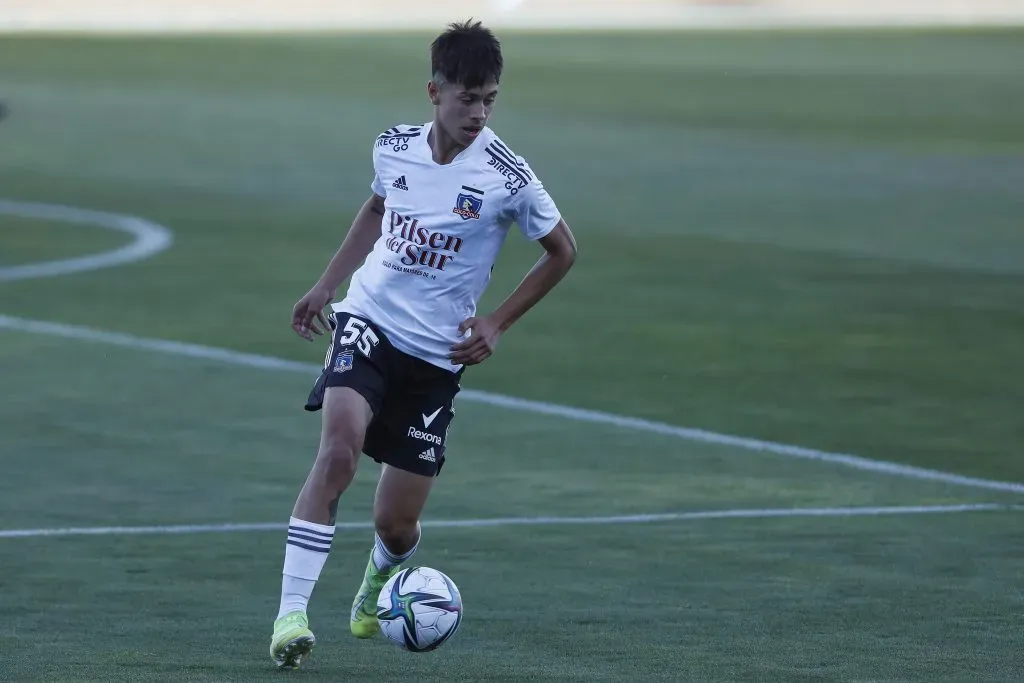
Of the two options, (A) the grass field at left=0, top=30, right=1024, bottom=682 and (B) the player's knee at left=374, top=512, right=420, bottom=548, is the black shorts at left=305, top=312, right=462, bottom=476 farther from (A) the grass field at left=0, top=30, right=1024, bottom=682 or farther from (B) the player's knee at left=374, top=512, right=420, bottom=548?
(A) the grass field at left=0, top=30, right=1024, bottom=682

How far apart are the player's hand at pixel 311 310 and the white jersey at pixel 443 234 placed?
0.57 feet

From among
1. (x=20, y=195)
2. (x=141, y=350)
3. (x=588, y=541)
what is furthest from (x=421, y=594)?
(x=20, y=195)

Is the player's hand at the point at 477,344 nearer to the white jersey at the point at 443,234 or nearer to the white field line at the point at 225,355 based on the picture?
the white jersey at the point at 443,234

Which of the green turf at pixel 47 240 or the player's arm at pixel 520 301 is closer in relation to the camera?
the player's arm at pixel 520 301

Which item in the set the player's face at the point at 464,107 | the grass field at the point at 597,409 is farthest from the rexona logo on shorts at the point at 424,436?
the player's face at the point at 464,107

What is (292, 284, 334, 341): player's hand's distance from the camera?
21.4 feet

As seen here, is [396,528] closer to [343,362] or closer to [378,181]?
[343,362]

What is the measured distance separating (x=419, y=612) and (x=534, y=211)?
1.32 m

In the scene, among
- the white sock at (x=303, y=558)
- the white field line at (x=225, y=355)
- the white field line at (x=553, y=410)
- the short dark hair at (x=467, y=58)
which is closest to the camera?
the white sock at (x=303, y=558)

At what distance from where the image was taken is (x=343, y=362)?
624 centimetres

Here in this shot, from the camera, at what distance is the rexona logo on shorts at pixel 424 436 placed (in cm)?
637

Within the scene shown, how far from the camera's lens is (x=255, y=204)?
1944cm

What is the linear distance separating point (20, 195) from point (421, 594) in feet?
48.8

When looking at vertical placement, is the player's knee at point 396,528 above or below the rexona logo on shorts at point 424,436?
below
